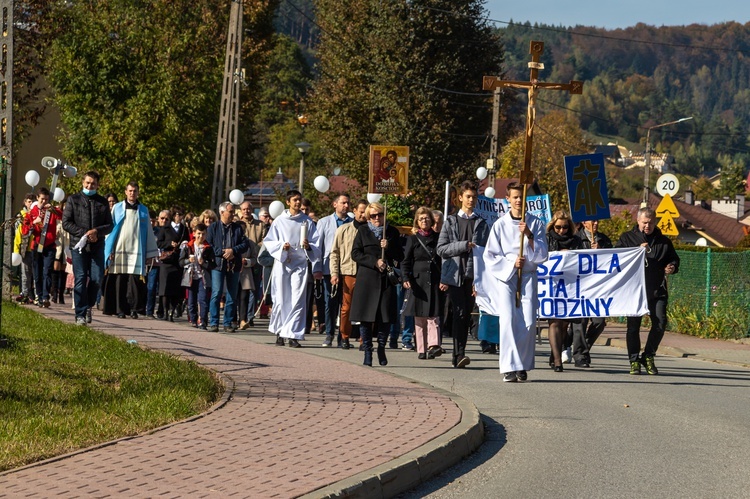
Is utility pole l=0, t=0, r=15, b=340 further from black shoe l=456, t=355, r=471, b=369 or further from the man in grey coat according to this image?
black shoe l=456, t=355, r=471, b=369

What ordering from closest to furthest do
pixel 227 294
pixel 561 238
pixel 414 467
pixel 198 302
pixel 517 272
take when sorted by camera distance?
pixel 414 467 → pixel 517 272 → pixel 561 238 → pixel 227 294 → pixel 198 302

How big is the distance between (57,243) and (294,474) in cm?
1535

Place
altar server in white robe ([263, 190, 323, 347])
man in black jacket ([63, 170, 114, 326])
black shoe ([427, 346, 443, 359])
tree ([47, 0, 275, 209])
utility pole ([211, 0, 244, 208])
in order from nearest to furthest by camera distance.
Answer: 1. black shoe ([427, 346, 443, 359])
2. man in black jacket ([63, 170, 114, 326])
3. altar server in white robe ([263, 190, 323, 347])
4. utility pole ([211, 0, 244, 208])
5. tree ([47, 0, 275, 209])

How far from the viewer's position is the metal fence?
22.5 metres

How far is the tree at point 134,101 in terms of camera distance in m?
35.8

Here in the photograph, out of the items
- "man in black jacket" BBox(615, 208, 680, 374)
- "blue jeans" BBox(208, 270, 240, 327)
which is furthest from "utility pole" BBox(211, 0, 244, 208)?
"man in black jacket" BBox(615, 208, 680, 374)

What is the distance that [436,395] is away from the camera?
1096 cm

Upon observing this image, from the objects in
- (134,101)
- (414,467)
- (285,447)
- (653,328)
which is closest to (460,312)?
(653,328)

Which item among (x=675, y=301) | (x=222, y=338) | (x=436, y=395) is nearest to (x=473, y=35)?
(x=675, y=301)

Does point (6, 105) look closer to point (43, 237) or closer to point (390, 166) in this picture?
point (43, 237)

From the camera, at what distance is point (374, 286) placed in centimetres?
1412

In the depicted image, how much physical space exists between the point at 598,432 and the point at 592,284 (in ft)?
19.2

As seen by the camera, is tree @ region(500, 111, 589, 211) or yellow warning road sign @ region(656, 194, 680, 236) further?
tree @ region(500, 111, 589, 211)

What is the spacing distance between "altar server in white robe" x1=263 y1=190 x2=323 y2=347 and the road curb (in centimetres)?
753
